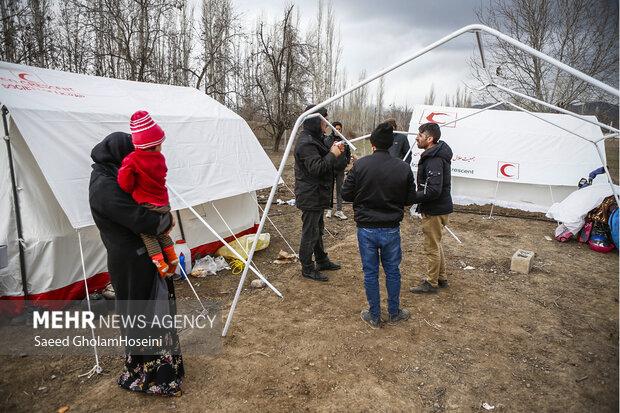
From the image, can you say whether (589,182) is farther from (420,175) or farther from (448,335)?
(448,335)

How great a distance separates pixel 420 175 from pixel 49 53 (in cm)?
1674

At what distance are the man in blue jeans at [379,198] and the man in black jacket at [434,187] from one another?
0.59m

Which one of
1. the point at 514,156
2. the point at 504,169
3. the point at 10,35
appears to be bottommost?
the point at 504,169

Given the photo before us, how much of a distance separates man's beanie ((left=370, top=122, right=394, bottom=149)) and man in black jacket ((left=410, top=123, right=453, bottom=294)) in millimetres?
816

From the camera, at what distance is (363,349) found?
349 cm

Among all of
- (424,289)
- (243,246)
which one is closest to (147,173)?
(243,246)

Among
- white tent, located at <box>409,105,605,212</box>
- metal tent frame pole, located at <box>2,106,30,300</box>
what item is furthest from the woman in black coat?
white tent, located at <box>409,105,605,212</box>

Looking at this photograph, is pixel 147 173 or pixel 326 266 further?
pixel 326 266

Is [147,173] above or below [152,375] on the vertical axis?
above

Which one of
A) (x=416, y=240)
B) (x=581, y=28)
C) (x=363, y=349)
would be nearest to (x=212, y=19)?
(x=581, y=28)

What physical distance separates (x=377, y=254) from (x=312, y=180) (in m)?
1.45

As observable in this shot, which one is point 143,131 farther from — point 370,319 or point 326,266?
point 326,266

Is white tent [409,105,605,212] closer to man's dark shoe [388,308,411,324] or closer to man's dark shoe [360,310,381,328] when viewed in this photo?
man's dark shoe [388,308,411,324]

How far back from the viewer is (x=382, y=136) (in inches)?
137
